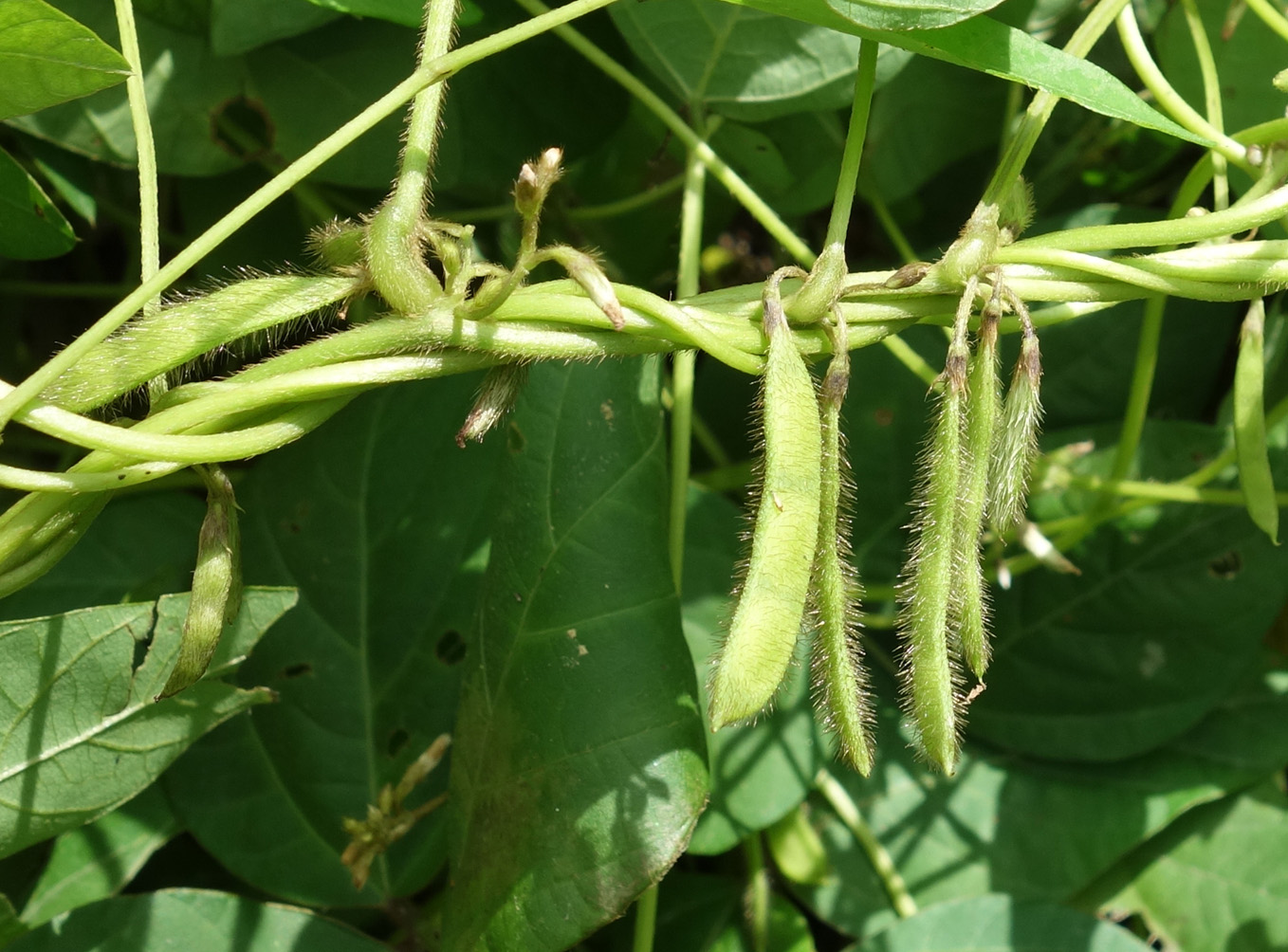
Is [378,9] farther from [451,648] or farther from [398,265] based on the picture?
[451,648]

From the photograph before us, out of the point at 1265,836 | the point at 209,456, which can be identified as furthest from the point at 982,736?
the point at 209,456

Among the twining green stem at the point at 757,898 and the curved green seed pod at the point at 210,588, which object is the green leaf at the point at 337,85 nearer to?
the curved green seed pod at the point at 210,588

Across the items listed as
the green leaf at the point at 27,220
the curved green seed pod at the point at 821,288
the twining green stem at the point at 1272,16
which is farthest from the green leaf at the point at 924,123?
the green leaf at the point at 27,220

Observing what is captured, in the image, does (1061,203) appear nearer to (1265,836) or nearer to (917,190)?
(917,190)

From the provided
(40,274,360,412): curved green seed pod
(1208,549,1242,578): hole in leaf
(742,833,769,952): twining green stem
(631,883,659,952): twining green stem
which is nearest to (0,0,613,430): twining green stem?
(40,274,360,412): curved green seed pod

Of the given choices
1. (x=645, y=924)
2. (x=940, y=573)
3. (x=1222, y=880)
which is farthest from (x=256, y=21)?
(x=1222, y=880)

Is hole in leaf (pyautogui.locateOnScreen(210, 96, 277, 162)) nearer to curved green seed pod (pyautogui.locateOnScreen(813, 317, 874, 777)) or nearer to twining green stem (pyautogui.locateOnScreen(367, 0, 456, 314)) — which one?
twining green stem (pyautogui.locateOnScreen(367, 0, 456, 314))
